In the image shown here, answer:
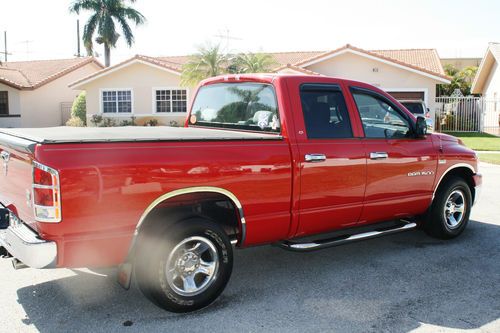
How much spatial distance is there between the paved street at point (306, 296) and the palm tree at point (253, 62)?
66.6 ft

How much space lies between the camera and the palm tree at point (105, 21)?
38469 millimetres

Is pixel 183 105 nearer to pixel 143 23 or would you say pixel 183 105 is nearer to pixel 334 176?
pixel 143 23

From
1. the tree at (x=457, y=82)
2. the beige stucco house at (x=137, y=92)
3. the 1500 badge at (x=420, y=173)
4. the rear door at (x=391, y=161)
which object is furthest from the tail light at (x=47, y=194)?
the tree at (x=457, y=82)

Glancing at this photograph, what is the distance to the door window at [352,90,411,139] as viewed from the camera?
17.9 ft

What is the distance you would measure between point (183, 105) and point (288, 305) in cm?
2505

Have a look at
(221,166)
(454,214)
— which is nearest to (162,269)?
(221,166)

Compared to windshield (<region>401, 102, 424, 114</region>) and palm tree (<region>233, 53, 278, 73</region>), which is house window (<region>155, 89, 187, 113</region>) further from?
windshield (<region>401, 102, 424, 114</region>)

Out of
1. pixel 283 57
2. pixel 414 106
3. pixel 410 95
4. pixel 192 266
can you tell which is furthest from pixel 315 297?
pixel 283 57

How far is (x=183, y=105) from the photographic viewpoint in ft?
94.2

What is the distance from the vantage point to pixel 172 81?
1127 inches

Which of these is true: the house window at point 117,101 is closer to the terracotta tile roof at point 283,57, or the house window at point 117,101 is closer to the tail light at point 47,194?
the terracotta tile roof at point 283,57

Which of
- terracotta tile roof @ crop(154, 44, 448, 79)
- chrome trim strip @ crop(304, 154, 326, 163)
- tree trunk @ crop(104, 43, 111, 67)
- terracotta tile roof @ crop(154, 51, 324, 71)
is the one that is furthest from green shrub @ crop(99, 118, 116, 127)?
chrome trim strip @ crop(304, 154, 326, 163)

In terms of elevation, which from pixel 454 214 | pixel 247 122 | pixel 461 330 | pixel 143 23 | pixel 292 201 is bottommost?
pixel 461 330

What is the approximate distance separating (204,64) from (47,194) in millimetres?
22884
